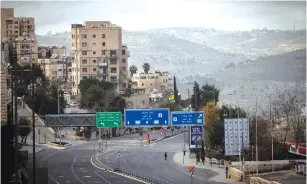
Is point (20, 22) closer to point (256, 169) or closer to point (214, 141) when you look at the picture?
point (214, 141)

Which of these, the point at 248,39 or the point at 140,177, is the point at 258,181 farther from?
the point at 248,39

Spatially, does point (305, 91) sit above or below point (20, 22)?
below

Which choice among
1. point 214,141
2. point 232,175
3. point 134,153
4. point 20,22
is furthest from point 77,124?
point 20,22

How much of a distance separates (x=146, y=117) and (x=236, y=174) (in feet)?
20.0

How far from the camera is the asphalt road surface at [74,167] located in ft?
109

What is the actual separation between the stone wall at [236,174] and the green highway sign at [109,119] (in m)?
6.83

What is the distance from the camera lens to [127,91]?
266ft

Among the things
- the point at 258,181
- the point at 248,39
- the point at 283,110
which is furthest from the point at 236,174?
the point at 248,39

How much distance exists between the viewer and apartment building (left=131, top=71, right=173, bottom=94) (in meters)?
98.2

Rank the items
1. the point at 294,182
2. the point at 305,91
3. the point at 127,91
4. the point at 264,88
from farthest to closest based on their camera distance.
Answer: the point at 127,91
the point at 264,88
the point at 305,91
the point at 294,182

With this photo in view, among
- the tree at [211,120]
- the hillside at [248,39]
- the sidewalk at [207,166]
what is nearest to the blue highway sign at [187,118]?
the sidewalk at [207,166]

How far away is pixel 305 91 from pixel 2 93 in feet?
155

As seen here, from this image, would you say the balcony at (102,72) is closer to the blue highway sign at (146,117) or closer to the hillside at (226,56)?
the hillside at (226,56)

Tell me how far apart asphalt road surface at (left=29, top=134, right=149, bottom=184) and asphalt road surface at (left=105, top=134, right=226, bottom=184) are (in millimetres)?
1466
